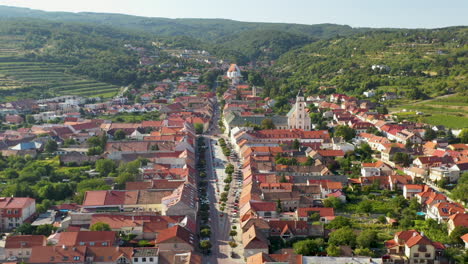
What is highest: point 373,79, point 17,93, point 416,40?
point 416,40

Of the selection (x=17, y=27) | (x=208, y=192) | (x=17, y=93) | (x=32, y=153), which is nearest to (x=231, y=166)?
(x=208, y=192)

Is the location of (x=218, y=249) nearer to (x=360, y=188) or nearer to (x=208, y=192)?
(x=208, y=192)

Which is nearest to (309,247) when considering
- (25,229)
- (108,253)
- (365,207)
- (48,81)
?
(365,207)

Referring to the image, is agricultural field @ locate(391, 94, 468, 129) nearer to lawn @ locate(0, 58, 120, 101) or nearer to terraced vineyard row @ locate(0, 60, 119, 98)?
lawn @ locate(0, 58, 120, 101)

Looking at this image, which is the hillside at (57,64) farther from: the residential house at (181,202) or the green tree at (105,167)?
the residential house at (181,202)

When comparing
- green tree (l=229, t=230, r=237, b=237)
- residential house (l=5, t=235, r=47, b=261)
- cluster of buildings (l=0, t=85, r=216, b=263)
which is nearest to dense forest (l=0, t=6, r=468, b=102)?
cluster of buildings (l=0, t=85, r=216, b=263)

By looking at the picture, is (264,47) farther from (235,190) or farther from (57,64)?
(235,190)
